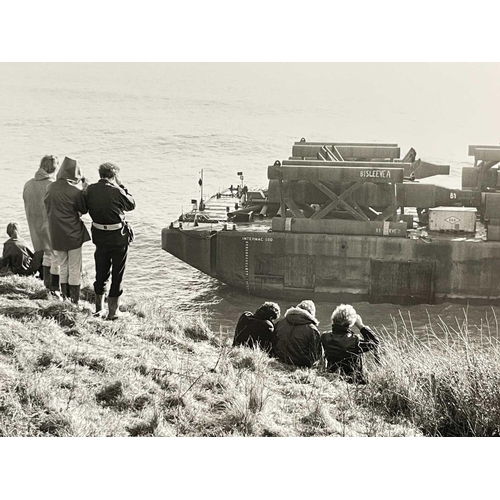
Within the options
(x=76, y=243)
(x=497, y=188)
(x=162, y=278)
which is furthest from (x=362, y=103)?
(x=76, y=243)

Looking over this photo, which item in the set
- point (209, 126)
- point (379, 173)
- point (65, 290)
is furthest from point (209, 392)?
point (209, 126)

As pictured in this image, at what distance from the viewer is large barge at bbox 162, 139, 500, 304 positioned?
17.0 meters

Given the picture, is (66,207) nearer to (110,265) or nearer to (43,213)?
(110,265)

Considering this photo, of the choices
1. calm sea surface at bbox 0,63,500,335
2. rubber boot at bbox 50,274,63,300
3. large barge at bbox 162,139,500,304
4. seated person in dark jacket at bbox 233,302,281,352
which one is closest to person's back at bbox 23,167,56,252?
rubber boot at bbox 50,274,63,300

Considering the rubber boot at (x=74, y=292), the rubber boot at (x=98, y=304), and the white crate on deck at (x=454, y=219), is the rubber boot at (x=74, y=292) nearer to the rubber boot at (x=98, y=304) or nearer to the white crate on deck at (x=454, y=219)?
the rubber boot at (x=98, y=304)

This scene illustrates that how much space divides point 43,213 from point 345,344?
3.86 meters

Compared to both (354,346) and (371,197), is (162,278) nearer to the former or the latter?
(371,197)

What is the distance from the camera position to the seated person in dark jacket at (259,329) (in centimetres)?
729

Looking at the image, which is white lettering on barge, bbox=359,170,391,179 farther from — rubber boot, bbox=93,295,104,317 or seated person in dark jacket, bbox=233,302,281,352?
rubber boot, bbox=93,295,104,317

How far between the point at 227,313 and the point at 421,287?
4.62m

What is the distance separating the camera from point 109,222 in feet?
23.6

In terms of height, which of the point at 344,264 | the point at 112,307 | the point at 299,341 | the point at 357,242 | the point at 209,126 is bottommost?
the point at 344,264

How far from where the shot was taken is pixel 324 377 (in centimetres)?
676

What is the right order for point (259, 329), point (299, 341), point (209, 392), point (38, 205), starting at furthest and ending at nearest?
1. point (38, 205)
2. point (259, 329)
3. point (299, 341)
4. point (209, 392)
